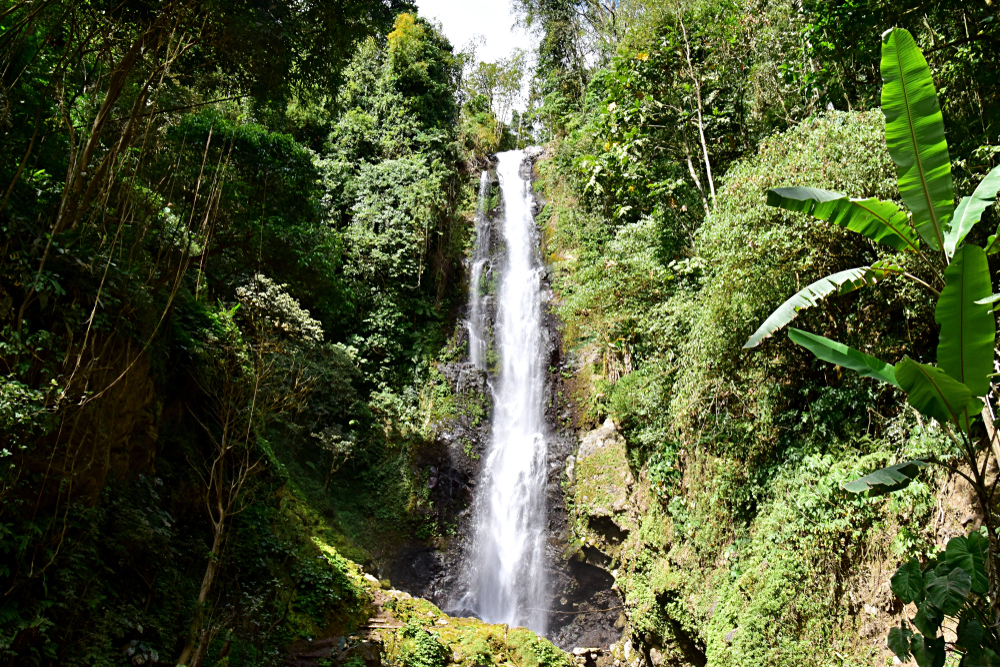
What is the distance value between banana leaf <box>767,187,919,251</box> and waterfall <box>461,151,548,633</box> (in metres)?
10.1

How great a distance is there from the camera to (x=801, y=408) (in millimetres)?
7289

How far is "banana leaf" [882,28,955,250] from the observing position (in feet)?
11.6

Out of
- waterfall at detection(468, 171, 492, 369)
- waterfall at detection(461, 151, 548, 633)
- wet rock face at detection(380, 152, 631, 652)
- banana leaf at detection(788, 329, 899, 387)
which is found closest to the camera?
banana leaf at detection(788, 329, 899, 387)

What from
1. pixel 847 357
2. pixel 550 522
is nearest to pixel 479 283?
pixel 550 522

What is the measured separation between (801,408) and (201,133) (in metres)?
10.6

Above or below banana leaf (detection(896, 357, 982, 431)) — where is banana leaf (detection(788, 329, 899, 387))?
above

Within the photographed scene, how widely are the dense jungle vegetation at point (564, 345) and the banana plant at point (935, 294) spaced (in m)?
0.02

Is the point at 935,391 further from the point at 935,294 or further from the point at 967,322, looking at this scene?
the point at 935,294

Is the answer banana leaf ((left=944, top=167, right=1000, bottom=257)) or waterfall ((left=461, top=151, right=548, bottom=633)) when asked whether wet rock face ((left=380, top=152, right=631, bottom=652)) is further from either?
banana leaf ((left=944, top=167, right=1000, bottom=257))

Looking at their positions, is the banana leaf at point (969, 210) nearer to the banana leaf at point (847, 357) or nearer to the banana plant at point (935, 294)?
the banana plant at point (935, 294)

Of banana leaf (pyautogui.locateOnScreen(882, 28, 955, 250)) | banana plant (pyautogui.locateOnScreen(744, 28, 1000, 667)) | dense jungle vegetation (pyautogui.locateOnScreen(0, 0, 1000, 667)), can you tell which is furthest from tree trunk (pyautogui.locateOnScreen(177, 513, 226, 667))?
banana leaf (pyautogui.locateOnScreen(882, 28, 955, 250))

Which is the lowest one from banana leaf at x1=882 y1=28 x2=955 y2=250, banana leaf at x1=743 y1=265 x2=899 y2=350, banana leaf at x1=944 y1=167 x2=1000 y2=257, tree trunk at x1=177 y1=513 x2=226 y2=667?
tree trunk at x1=177 y1=513 x2=226 y2=667

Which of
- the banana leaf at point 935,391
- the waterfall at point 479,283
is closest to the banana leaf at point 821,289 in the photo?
the banana leaf at point 935,391

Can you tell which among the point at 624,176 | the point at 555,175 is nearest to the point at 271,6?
the point at 624,176
